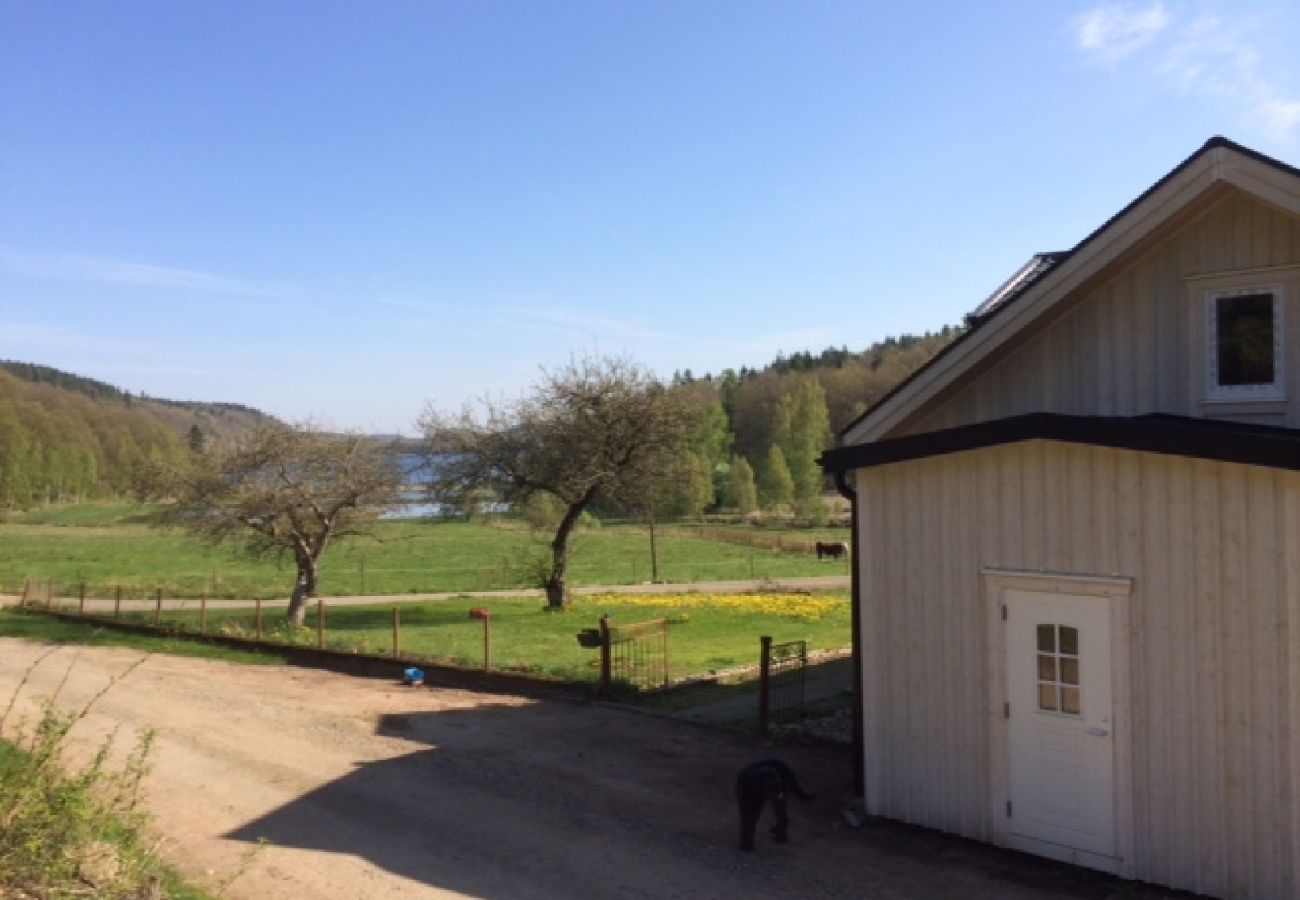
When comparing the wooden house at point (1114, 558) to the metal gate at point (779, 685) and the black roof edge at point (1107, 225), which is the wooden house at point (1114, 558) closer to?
the black roof edge at point (1107, 225)

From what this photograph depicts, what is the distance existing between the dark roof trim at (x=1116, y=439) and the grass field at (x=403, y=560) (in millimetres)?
20128

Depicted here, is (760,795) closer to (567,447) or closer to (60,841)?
(60,841)

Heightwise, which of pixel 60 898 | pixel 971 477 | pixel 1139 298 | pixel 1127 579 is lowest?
pixel 60 898

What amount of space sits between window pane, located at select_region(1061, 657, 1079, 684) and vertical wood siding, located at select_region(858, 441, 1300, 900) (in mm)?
500

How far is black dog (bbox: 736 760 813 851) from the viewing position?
29.6 ft

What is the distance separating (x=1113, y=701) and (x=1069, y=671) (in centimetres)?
46

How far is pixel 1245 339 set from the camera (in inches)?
357

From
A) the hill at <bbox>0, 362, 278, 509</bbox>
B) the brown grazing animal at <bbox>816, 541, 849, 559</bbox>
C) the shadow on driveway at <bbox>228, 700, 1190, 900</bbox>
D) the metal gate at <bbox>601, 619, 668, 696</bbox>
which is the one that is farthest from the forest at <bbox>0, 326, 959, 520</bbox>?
the shadow on driveway at <bbox>228, 700, 1190, 900</bbox>

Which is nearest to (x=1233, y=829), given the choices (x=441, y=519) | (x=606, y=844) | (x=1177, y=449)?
(x=1177, y=449)

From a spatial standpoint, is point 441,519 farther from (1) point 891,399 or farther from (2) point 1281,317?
(2) point 1281,317

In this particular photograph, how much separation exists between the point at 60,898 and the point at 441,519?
78.5 feet

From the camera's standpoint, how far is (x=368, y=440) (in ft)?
85.3

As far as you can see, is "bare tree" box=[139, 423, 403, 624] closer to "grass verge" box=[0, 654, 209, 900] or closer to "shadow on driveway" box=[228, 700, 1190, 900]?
"shadow on driveway" box=[228, 700, 1190, 900]

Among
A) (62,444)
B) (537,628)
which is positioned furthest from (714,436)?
(62,444)
